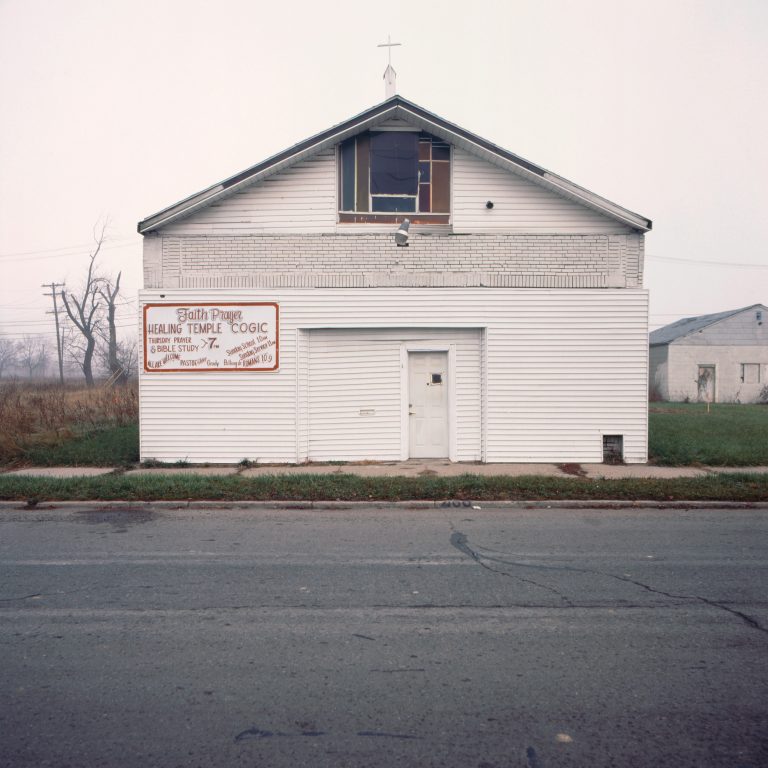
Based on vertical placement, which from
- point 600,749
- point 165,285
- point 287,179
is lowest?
point 600,749

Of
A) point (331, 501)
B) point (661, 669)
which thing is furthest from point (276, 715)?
point (331, 501)

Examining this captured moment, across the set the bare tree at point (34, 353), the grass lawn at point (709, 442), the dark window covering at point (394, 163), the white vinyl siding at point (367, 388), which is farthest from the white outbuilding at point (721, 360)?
the bare tree at point (34, 353)

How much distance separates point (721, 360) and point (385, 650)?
43152mm

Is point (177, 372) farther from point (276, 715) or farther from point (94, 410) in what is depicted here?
point (276, 715)

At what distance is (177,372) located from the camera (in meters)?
13.2

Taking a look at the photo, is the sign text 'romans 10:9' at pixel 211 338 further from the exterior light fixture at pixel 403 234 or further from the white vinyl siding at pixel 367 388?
the exterior light fixture at pixel 403 234

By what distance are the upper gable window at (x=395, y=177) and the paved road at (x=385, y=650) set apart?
25.7 ft

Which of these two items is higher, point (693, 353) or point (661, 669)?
point (693, 353)

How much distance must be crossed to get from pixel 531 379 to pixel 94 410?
1351 cm

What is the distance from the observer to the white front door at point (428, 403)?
44.1ft

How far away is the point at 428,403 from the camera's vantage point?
13477 millimetres

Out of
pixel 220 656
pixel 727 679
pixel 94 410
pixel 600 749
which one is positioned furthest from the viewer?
pixel 94 410

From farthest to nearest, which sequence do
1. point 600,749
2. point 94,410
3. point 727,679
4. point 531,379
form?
point 94,410, point 531,379, point 727,679, point 600,749

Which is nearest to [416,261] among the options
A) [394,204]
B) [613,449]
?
[394,204]
